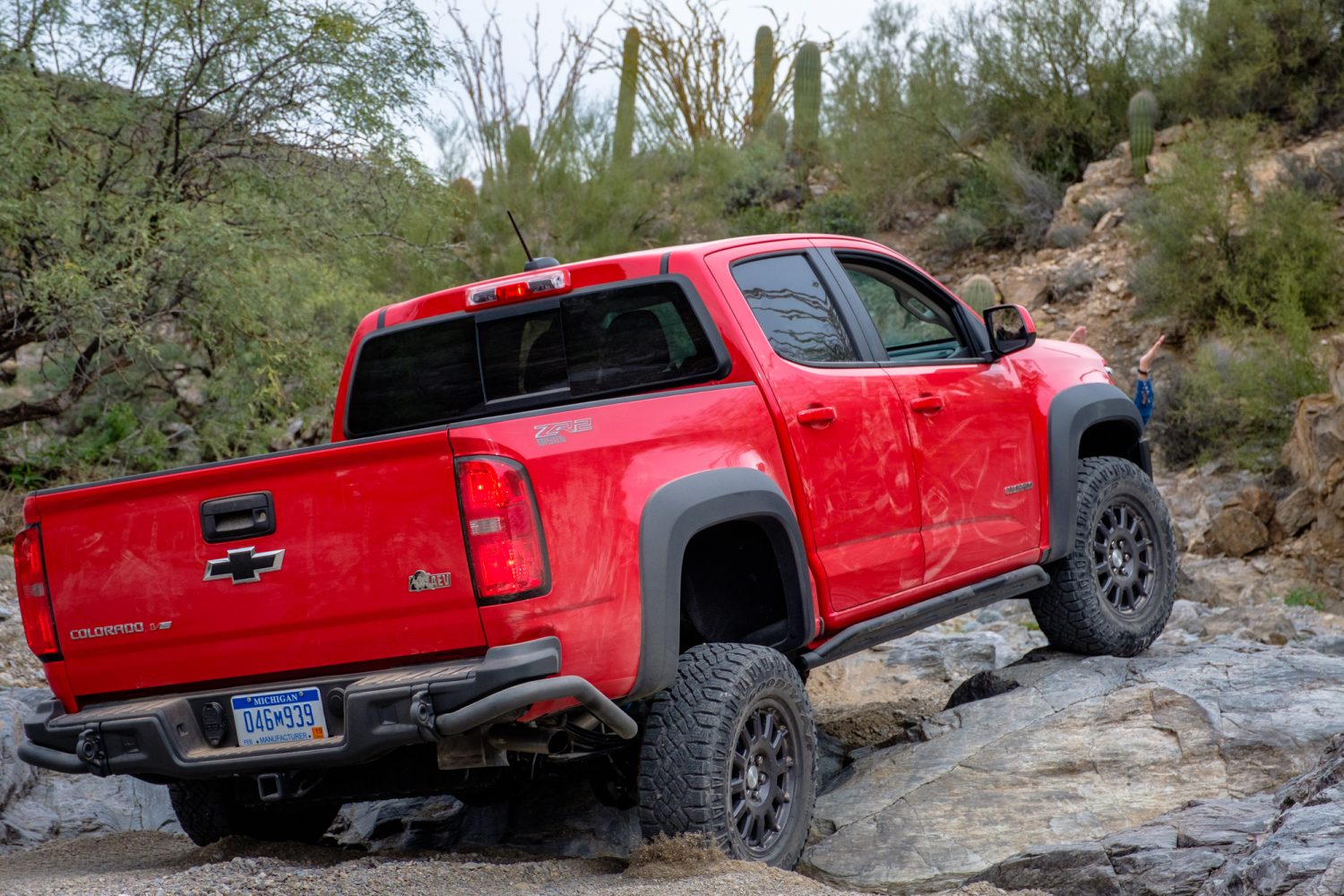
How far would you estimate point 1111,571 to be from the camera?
18.7 feet

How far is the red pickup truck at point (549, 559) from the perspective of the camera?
327 cm

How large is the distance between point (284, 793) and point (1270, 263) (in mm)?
13528

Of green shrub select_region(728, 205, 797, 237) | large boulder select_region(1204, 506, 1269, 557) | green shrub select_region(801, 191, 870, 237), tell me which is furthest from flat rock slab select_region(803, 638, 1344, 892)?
green shrub select_region(728, 205, 797, 237)

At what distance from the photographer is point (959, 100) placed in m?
21.6

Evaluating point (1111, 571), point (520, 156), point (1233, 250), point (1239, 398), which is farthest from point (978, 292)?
point (1111, 571)

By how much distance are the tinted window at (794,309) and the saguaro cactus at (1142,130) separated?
15.8 meters

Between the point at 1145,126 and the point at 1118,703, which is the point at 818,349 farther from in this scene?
the point at 1145,126

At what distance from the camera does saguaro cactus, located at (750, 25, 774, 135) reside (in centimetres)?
2588

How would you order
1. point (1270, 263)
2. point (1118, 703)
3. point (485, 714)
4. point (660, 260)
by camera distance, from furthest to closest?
point (1270, 263) → point (1118, 703) → point (660, 260) → point (485, 714)

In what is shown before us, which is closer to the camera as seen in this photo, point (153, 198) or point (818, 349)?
point (818, 349)

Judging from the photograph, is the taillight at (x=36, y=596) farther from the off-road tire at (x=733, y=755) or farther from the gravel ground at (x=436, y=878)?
the off-road tire at (x=733, y=755)

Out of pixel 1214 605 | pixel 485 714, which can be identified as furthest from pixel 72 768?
pixel 1214 605

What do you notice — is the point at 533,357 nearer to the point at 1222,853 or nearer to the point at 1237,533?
the point at 1222,853

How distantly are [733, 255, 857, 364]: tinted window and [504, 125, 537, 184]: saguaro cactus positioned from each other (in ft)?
51.2
